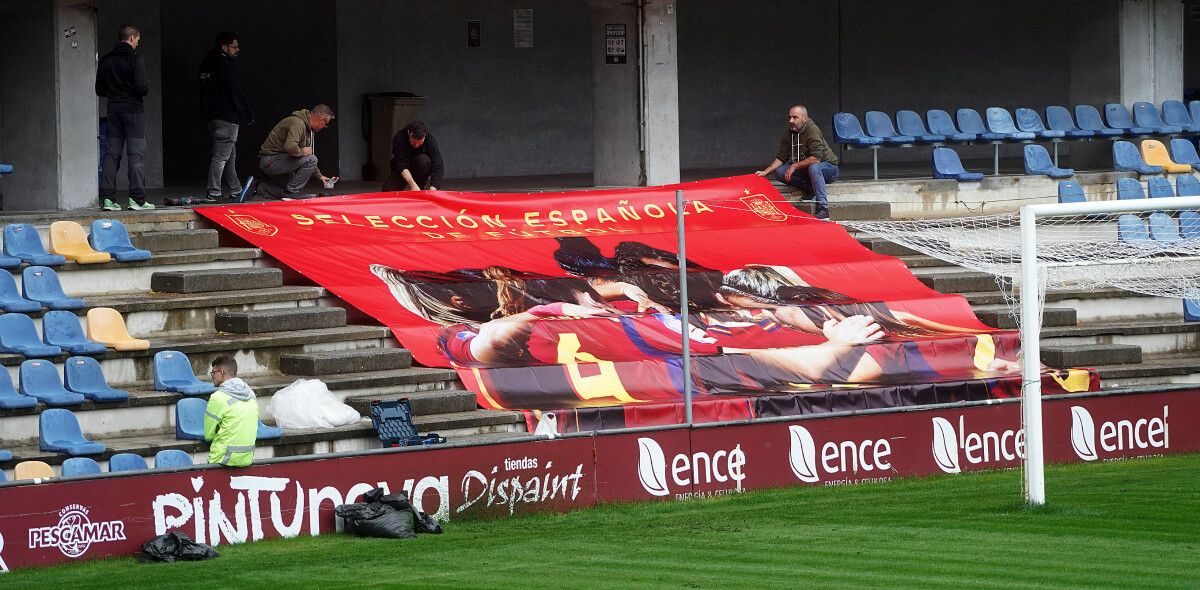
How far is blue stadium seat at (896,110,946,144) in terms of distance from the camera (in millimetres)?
22328

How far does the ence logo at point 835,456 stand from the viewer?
45.1 feet

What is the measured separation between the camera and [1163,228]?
19391mm

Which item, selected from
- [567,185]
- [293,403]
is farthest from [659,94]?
[293,403]

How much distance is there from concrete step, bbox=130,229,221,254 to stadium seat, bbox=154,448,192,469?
14.5ft

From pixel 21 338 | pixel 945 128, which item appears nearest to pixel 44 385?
pixel 21 338

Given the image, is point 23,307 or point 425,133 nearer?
point 23,307

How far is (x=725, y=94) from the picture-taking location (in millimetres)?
27844

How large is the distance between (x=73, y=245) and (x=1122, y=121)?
14.5 m

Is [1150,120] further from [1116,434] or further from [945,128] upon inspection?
[1116,434]

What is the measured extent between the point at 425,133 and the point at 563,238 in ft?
6.67

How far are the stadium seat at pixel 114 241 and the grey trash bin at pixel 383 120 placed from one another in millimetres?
8352

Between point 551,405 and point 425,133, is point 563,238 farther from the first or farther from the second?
point 551,405

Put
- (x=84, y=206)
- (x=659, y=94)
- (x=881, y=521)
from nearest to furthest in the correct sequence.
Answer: (x=881, y=521) → (x=84, y=206) → (x=659, y=94)

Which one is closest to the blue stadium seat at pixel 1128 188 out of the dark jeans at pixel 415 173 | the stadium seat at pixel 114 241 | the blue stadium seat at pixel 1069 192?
the blue stadium seat at pixel 1069 192
